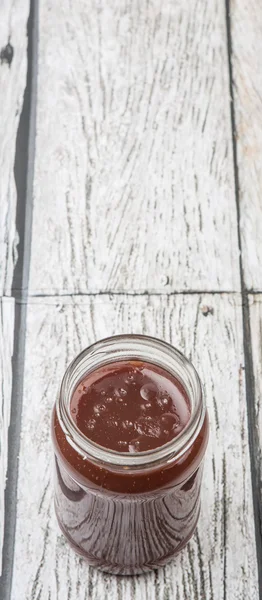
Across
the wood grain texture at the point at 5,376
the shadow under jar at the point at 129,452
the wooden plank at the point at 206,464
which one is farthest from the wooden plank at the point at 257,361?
the wood grain texture at the point at 5,376

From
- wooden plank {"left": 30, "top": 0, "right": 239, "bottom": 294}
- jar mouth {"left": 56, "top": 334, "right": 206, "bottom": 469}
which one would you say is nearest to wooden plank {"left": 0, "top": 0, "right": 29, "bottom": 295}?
wooden plank {"left": 30, "top": 0, "right": 239, "bottom": 294}

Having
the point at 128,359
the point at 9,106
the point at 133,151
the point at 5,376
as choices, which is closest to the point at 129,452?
the point at 128,359

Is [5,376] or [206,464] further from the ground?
[5,376]

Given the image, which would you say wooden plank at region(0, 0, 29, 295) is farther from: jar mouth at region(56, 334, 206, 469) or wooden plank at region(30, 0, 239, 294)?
jar mouth at region(56, 334, 206, 469)

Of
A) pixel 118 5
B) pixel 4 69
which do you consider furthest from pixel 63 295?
pixel 118 5

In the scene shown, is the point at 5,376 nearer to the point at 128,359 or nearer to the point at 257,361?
the point at 128,359

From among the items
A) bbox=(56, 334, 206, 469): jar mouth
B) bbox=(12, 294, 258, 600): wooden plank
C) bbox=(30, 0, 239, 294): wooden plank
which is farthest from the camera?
bbox=(30, 0, 239, 294): wooden plank

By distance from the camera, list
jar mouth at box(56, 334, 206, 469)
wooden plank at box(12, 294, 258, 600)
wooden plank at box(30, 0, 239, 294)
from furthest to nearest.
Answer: wooden plank at box(30, 0, 239, 294) < wooden plank at box(12, 294, 258, 600) < jar mouth at box(56, 334, 206, 469)
